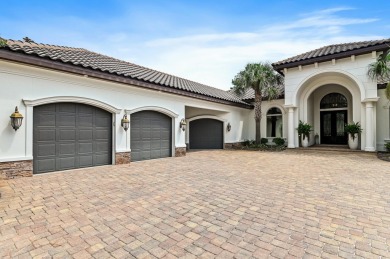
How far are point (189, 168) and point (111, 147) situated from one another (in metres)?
3.63

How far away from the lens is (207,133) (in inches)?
696

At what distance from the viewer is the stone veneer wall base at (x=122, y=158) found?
9586 mm

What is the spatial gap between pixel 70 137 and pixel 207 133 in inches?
435

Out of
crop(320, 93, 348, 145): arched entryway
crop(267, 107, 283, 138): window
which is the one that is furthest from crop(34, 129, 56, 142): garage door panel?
crop(320, 93, 348, 145): arched entryway

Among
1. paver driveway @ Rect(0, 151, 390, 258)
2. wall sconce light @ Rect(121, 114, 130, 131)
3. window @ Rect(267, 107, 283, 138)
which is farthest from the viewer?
window @ Rect(267, 107, 283, 138)

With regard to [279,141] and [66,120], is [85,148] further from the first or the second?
[279,141]

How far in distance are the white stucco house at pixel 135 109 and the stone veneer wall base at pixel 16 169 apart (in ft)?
0.08

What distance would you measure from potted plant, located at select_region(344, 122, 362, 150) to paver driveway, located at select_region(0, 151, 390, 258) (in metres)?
8.50

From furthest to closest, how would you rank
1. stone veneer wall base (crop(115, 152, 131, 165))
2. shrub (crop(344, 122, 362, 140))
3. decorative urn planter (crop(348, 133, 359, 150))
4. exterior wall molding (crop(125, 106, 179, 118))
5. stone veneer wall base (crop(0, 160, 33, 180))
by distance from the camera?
1. decorative urn planter (crop(348, 133, 359, 150))
2. shrub (crop(344, 122, 362, 140))
3. exterior wall molding (crop(125, 106, 179, 118))
4. stone veneer wall base (crop(115, 152, 131, 165))
5. stone veneer wall base (crop(0, 160, 33, 180))

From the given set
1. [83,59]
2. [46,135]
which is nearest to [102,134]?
[46,135]

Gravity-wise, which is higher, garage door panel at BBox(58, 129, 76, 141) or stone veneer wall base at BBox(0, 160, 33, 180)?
garage door panel at BBox(58, 129, 76, 141)

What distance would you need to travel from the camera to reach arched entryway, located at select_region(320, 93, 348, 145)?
1697cm

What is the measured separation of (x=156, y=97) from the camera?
11492mm

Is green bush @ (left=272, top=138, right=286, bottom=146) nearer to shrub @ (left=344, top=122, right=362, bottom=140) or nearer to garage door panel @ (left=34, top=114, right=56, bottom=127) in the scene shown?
shrub @ (left=344, top=122, right=362, bottom=140)
